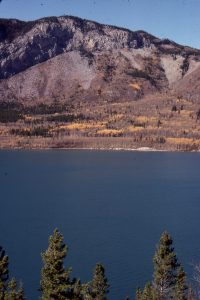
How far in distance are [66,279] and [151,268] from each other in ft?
99.5

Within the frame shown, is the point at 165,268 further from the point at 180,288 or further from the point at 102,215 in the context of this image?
the point at 102,215

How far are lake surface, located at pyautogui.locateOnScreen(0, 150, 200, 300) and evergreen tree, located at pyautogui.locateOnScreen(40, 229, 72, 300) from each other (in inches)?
843

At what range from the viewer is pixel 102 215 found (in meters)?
83.2

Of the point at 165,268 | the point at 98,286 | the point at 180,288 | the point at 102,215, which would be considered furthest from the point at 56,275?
the point at 102,215

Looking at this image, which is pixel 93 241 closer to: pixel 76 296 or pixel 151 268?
pixel 151 268

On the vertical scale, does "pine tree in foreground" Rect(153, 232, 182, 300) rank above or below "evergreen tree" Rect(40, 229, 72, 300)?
below

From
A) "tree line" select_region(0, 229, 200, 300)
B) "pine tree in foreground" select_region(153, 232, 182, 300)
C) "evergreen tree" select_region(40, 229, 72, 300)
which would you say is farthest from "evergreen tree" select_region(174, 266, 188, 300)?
"evergreen tree" select_region(40, 229, 72, 300)

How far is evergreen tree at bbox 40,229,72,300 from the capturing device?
2350 centimetres

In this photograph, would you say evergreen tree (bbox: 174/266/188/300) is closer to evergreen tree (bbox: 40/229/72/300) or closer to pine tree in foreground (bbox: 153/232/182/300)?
pine tree in foreground (bbox: 153/232/182/300)

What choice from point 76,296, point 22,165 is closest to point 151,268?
point 76,296

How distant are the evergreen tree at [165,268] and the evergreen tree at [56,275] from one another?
10.3 meters

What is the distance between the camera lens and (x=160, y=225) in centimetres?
7488

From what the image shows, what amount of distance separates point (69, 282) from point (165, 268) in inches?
415

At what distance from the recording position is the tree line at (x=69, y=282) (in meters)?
23.7
